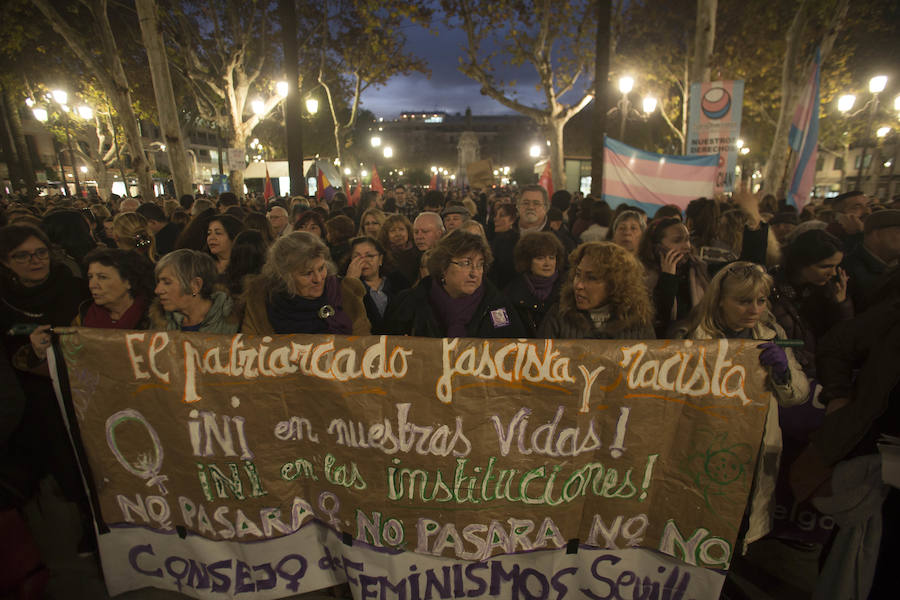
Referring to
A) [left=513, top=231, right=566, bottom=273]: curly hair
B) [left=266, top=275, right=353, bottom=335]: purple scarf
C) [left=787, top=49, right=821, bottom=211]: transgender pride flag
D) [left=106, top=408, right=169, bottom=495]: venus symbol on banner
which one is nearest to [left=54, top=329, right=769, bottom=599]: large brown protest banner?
[left=106, top=408, right=169, bottom=495]: venus symbol on banner

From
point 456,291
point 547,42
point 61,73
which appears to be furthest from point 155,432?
point 61,73

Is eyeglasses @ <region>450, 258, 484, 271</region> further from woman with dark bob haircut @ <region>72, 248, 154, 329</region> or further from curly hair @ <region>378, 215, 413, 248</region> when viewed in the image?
woman with dark bob haircut @ <region>72, 248, 154, 329</region>

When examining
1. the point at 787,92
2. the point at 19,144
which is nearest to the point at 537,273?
the point at 787,92

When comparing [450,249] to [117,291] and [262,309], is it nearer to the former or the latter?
[262,309]

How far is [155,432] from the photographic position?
7.30ft

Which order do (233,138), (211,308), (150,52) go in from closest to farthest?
(211,308), (150,52), (233,138)

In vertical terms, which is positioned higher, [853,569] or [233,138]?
[233,138]

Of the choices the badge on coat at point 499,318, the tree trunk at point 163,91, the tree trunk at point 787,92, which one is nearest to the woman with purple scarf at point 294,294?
the badge on coat at point 499,318

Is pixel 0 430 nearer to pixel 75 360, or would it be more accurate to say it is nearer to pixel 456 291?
pixel 75 360

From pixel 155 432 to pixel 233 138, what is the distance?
1842 centimetres

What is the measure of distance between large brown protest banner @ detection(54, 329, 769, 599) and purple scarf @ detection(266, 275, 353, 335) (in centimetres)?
68

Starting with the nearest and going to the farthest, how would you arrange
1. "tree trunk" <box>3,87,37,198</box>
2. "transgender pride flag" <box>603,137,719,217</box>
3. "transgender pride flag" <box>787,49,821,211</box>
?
"transgender pride flag" <box>603,137,719,217</box> < "transgender pride flag" <box>787,49,821,211</box> < "tree trunk" <box>3,87,37,198</box>

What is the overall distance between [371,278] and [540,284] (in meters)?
1.42

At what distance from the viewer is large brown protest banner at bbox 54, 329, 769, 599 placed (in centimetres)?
204
